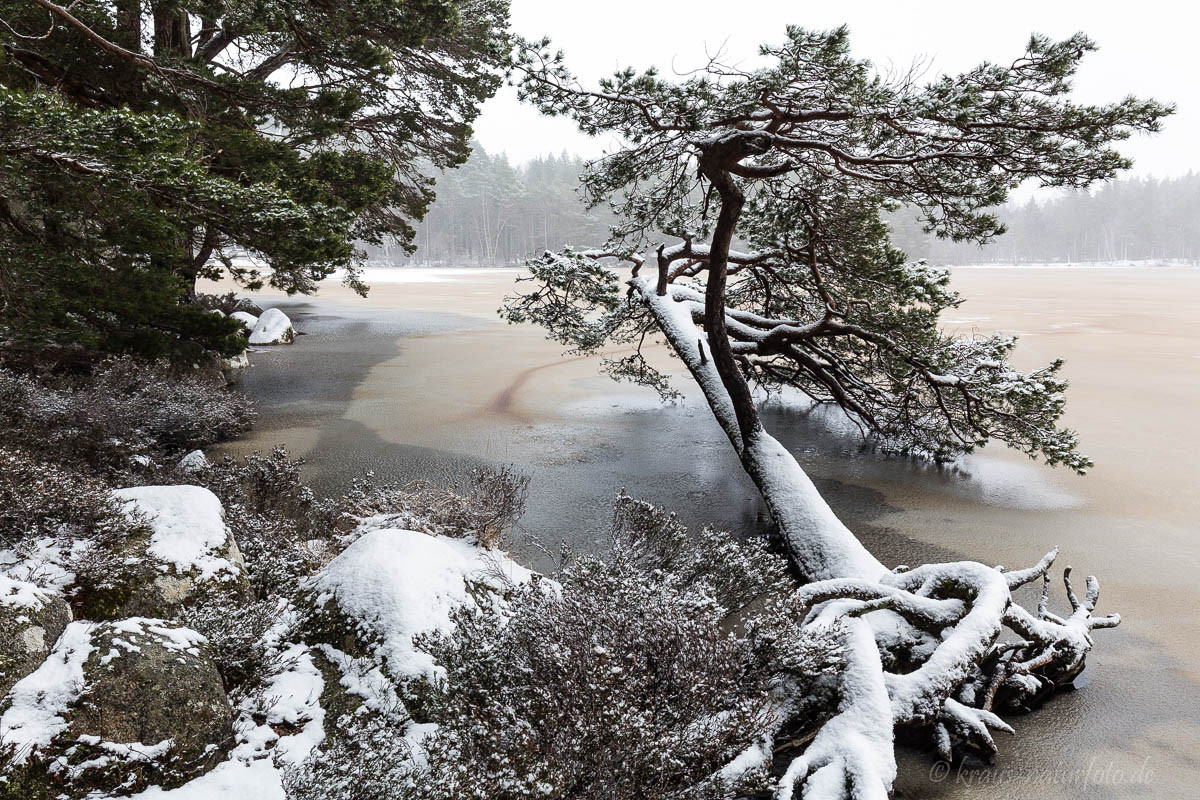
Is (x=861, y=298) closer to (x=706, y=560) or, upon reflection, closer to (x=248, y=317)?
(x=706, y=560)

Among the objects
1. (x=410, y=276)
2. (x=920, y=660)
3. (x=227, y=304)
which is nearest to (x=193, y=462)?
(x=920, y=660)

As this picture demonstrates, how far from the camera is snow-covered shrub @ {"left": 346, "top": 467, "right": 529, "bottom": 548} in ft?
19.5

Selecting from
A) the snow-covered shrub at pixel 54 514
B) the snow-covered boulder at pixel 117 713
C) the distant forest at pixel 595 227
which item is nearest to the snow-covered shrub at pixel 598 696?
the snow-covered boulder at pixel 117 713

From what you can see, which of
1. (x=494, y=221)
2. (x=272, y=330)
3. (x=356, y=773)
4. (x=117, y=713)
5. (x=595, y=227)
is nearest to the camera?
(x=356, y=773)

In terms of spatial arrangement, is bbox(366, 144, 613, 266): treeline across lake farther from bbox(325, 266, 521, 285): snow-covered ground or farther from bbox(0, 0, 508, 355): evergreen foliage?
bbox(0, 0, 508, 355): evergreen foliage

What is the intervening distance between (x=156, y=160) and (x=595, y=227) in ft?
227

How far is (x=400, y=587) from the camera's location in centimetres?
407

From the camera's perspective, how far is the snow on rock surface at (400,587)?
375 cm

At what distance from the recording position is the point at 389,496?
6.66m

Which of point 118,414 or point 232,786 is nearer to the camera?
point 232,786

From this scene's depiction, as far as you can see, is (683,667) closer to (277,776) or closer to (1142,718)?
(277,776)

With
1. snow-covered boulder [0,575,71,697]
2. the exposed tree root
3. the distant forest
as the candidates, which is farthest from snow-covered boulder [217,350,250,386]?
the distant forest

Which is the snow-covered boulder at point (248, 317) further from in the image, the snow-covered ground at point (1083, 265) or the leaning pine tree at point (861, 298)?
the snow-covered ground at point (1083, 265)

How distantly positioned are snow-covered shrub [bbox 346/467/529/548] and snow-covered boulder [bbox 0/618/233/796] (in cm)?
284
